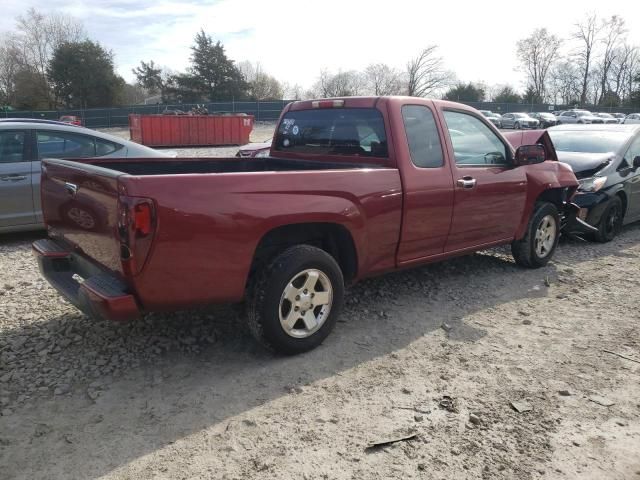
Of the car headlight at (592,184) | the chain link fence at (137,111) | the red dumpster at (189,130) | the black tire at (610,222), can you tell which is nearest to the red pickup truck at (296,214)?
the car headlight at (592,184)

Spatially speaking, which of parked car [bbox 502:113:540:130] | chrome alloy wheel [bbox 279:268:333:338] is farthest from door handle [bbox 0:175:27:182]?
parked car [bbox 502:113:540:130]

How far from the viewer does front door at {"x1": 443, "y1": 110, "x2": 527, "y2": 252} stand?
464cm

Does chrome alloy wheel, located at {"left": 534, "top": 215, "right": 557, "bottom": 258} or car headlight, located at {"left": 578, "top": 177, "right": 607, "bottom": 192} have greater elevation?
car headlight, located at {"left": 578, "top": 177, "right": 607, "bottom": 192}

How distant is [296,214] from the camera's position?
3.40 meters

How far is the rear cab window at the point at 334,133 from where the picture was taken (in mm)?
4270

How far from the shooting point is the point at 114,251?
3.02m

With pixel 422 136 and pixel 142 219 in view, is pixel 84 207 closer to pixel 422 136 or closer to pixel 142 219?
pixel 142 219

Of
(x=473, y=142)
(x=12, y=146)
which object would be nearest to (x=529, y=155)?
(x=473, y=142)

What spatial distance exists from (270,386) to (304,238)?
42.2 inches

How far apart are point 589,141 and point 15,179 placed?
8169 mm

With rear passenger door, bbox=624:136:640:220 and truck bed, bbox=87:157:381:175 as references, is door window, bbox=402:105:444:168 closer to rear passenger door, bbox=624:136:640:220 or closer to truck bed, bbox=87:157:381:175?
truck bed, bbox=87:157:381:175

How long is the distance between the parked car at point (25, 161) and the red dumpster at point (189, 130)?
62.5 feet

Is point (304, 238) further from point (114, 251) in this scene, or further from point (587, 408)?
point (587, 408)

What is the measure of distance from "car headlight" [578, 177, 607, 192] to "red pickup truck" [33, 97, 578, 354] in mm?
1932
